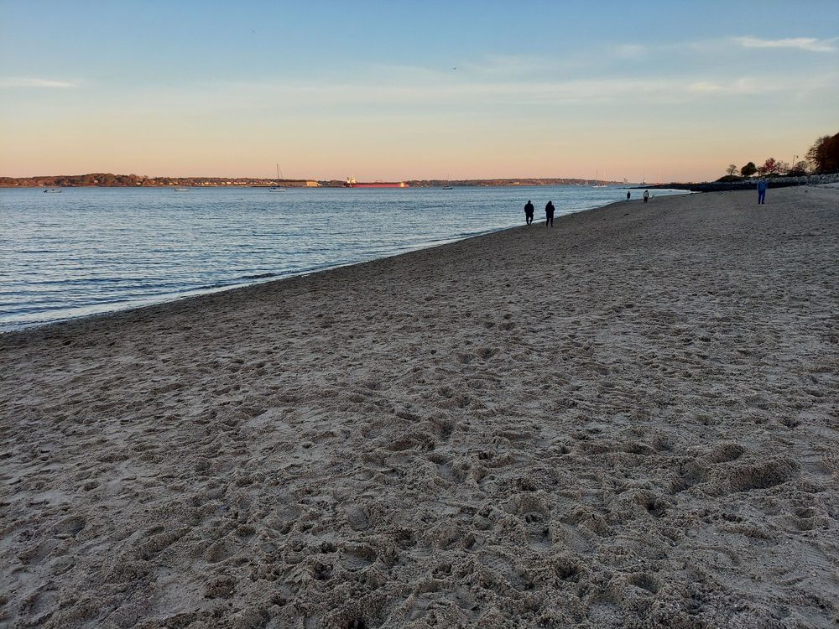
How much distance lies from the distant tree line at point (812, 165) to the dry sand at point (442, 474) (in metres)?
120

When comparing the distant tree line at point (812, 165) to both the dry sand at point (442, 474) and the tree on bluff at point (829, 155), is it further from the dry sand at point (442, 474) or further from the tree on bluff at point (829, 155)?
the dry sand at point (442, 474)

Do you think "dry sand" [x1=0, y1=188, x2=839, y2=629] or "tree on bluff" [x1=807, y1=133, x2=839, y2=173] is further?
"tree on bluff" [x1=807, y1=133, x2=839, y2=173]

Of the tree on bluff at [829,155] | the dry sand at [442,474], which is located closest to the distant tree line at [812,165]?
the tree on bluff at [829,155]

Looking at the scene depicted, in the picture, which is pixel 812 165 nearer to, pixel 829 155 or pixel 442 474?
pixel 829 155

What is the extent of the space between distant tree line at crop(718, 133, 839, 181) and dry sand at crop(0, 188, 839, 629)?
11969cm

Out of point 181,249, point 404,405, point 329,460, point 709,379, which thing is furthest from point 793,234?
point 181,249

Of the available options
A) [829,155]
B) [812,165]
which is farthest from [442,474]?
[812,165]

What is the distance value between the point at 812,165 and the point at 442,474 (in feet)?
595

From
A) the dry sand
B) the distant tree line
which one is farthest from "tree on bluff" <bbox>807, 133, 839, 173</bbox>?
the dry sand

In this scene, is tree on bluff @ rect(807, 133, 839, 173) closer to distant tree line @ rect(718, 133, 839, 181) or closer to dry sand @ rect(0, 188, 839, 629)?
distant tree line @ rect(718, 133, 839, 181)

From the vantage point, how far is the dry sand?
2961mm

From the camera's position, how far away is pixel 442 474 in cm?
430

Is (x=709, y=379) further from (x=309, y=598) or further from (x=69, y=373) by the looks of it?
(x=69, y=373)

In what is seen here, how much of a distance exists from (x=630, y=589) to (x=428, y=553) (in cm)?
114
